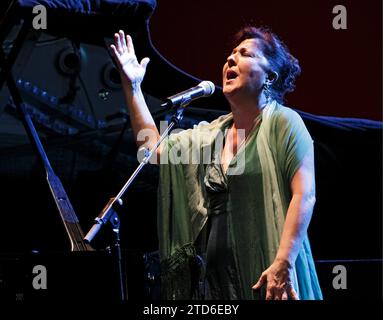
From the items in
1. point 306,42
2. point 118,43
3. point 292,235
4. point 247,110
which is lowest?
point 292,235

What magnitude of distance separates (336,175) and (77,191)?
1.30 m

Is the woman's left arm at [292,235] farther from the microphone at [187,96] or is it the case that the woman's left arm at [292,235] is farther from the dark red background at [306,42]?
the dark red background at [306,42]

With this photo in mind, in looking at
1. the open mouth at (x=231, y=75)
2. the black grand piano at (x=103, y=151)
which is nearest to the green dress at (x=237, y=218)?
the open mouth at (x=231, y=75)

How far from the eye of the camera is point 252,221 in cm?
197

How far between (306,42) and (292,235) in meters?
1.49

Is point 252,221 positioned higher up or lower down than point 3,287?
higher up

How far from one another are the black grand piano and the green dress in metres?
0.96

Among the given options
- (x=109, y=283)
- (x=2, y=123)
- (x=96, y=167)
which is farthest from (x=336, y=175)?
(x=109, y=283)

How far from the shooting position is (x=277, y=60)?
214 centimetres

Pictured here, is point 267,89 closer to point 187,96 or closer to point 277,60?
point 277,60

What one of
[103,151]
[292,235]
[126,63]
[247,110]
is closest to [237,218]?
[292,235]

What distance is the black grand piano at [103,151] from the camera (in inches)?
116
